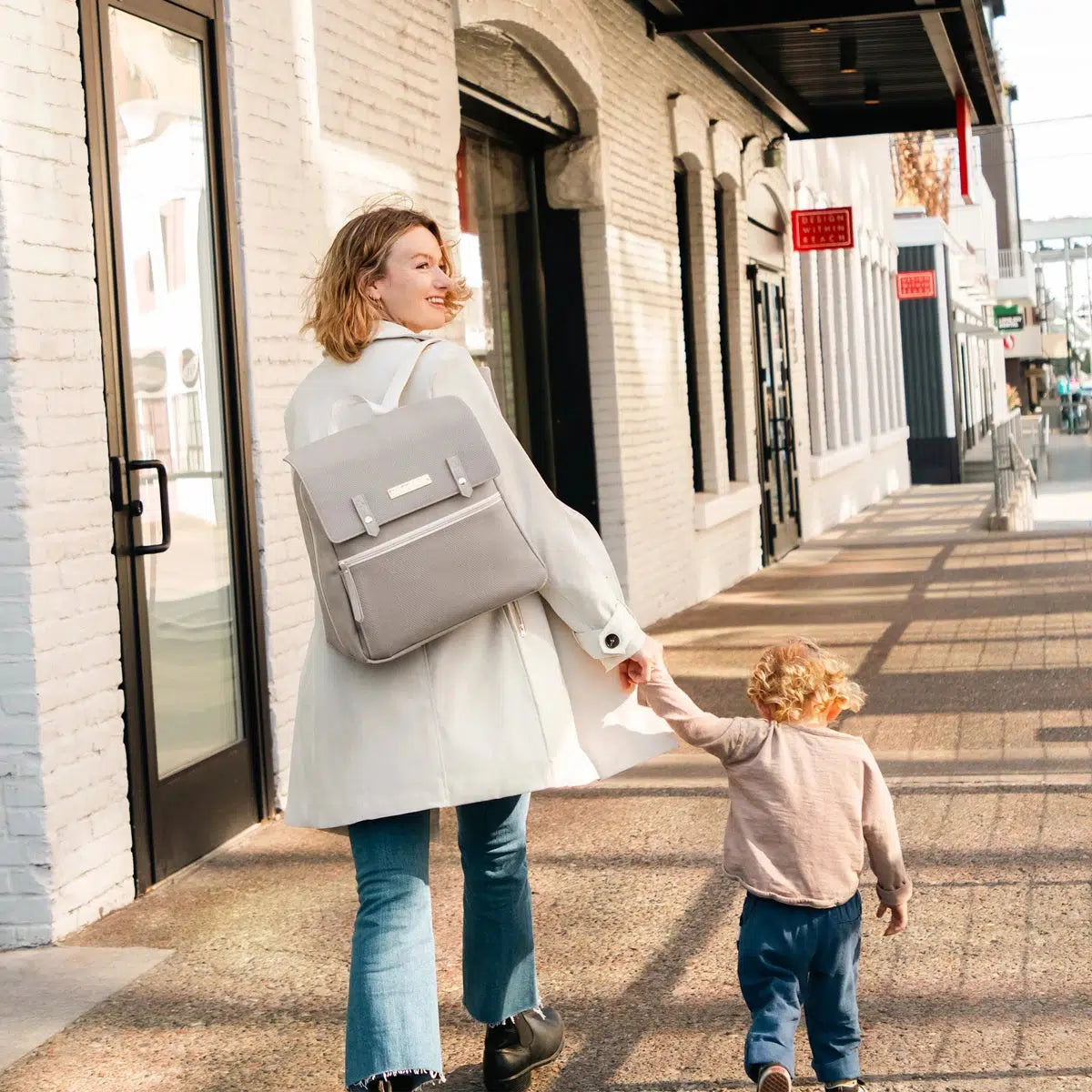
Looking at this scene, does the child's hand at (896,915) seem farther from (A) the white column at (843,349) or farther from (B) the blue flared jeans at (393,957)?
(A) the white column at (843,349)

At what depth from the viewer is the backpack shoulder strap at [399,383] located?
300 centimetres

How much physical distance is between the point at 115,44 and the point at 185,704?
2.06m

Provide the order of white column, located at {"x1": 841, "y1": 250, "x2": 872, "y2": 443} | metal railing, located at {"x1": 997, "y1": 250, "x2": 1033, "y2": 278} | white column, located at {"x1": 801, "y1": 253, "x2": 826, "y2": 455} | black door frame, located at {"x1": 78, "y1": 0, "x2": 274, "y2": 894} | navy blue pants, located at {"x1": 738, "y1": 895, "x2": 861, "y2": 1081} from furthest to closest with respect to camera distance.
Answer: metal railing, located at {"x1": 997, "y1": 250, "x2": 1033, "y2": 278}, white column, located at {"x1": 841, "y1": 250, "x2": 872, "y2": 443}, white column, located at {"x1": 801, "y1": 253, "x2": 826, "y2": 455}, black door frame, located at {"x1": 78, "y1": 0, "x2": 274, "y2": 894}, navy blue pants, located at {"x1": 738, "y1": 895, "x2": 861, "y2": 1081}

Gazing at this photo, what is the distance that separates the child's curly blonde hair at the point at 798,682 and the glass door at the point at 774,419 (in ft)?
39.4

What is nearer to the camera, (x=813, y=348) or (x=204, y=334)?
(x=204, y=334)

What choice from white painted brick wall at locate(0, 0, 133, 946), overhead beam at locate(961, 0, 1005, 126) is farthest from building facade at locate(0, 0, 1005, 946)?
overhead beam at locate(961, 0, 1005, 126)

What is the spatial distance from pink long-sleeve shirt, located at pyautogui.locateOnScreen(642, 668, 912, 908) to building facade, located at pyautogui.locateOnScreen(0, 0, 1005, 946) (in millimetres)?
2191

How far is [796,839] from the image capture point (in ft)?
10.2

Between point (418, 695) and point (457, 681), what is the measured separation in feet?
0.24

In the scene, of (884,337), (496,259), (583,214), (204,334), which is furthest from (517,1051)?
(884,337)

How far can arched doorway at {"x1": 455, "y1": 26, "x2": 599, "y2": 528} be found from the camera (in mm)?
9312

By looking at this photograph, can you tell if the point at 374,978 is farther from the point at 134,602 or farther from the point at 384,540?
the point at 134,602

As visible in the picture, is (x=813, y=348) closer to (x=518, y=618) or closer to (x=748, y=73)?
(x=748, y=73)

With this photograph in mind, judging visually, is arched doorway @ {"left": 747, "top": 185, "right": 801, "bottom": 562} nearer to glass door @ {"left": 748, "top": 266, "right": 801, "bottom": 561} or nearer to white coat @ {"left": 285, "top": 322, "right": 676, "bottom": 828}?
glass door @ {"left": 748, "top": 266, "right": 801, "bottom": 561}
